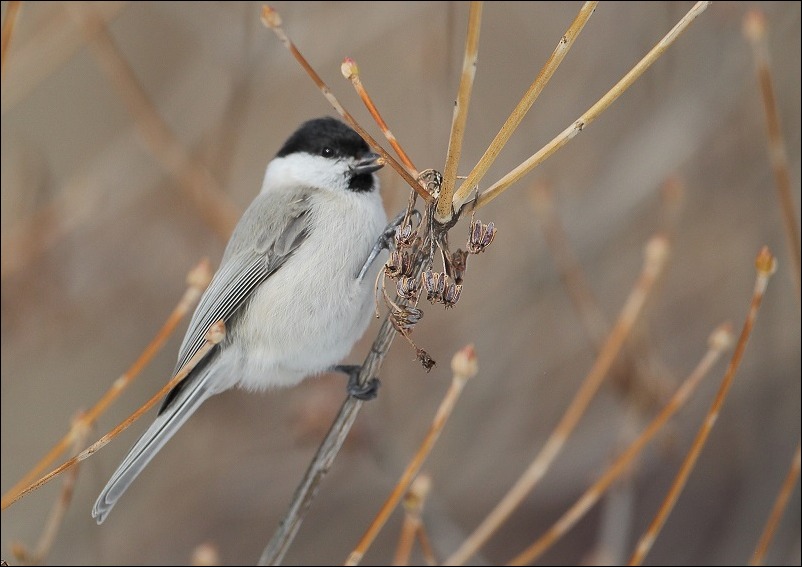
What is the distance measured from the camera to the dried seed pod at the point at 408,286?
135 cm

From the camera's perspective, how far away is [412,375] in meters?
A: 3.39

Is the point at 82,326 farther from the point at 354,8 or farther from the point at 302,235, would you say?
the point at 354,8

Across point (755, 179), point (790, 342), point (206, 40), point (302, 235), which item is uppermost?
point (206, 40)

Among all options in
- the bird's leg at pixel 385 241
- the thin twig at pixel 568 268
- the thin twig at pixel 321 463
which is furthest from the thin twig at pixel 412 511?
the thin twig at pixel 568 268

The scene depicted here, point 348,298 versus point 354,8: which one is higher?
point 354,8

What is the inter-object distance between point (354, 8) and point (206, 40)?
53 cm

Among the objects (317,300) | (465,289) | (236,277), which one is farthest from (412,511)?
(465,289)

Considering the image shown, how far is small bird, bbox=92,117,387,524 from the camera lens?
202 cm

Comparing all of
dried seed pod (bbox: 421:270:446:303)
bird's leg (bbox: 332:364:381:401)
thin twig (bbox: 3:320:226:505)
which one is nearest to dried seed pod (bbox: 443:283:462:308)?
A: dried seed pod (bbox: 421:270:446:303)

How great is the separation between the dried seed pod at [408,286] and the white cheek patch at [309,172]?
0.87 meters

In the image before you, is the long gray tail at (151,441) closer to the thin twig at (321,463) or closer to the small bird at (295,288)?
the small bird at (295,288)

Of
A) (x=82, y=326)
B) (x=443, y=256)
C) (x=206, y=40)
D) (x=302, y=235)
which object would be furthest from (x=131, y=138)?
(x=443, y=256)

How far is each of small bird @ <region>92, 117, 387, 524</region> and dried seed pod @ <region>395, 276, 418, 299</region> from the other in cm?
56

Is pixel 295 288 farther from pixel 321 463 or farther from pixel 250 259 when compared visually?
pixel 321 463
